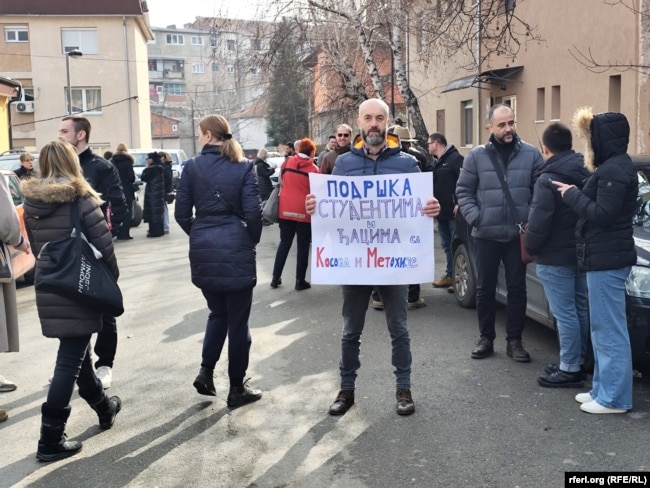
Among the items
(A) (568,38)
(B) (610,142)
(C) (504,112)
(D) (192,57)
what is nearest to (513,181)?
(C) (504,112)

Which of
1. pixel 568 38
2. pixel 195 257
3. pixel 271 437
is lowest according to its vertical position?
pixel 271 437

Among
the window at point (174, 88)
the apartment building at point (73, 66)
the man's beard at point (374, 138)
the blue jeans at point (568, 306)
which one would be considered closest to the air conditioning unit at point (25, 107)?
the apartment building at point (73, 66)

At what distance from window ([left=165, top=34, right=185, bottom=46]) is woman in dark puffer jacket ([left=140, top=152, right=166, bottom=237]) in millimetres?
89482

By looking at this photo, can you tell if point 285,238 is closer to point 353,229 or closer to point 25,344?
point 25,344

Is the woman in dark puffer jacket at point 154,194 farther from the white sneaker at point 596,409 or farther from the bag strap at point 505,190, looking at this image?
the white sneaker at point 596,409

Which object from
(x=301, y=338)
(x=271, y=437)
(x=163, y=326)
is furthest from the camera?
(x=163, y=326)

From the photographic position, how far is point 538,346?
7258 millimetres

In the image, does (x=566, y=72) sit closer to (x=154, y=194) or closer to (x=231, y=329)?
(x=154, y=194)

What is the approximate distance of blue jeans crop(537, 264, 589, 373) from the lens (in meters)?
5.92

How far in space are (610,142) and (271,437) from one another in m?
2.85

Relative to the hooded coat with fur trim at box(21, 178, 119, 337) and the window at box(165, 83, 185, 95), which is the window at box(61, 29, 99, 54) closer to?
the hooded coat with fur trim at box(21, 178, 119, 337)

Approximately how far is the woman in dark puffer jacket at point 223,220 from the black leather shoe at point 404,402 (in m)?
1.13

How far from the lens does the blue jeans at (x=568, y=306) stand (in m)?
5.92

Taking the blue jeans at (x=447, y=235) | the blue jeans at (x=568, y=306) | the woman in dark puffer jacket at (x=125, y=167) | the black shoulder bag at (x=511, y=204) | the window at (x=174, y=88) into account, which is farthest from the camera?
the window at (x=174, y=88)
